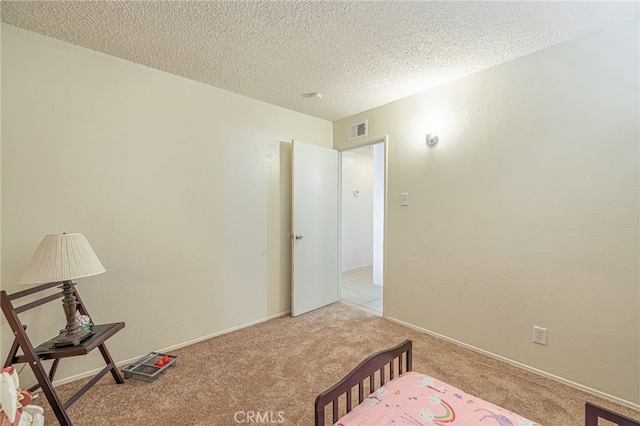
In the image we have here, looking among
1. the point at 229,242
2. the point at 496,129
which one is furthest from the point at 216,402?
the point at 496,129

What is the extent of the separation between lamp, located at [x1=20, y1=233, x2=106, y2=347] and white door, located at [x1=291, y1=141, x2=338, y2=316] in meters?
1.89

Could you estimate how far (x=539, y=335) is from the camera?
2094 mm

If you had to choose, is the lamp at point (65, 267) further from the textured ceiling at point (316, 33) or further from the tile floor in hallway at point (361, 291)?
the tile floor in hallway at point (361, 291)

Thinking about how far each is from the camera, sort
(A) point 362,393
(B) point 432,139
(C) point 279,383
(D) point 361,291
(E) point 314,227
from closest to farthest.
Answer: (A) point 362,393 < (C) point 279,383 < (B) point 432,139 < (E) point 314,227 < (D) point 361,291

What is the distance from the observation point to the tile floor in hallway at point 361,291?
363 cm

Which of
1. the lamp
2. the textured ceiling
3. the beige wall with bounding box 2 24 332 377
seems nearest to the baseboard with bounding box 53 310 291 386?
the beige wall with bounding box 2 24 332 377

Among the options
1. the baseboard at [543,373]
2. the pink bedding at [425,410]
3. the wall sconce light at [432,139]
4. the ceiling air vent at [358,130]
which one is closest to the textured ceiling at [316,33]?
the wall sconce light at [432,139]

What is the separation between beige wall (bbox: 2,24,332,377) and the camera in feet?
6.11

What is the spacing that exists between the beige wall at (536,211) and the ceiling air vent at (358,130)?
1.76ft

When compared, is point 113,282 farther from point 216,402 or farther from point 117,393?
point 216,402

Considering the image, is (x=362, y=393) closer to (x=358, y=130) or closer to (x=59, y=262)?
(x=59, y=262)

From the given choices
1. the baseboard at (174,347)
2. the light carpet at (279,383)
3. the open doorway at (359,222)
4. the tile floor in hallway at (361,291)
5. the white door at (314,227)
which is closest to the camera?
the light carpet at (279,383)

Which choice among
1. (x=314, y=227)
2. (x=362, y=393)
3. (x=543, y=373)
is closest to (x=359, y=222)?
(x=314, y=227)

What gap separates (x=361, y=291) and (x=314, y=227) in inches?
60.1
